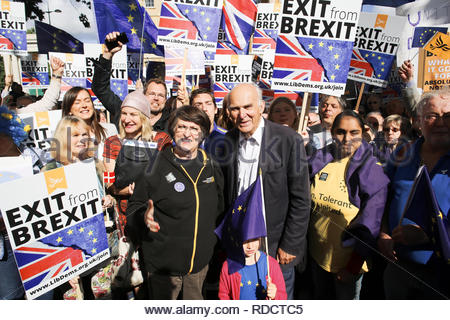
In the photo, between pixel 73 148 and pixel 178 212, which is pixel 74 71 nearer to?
pixel 73 148

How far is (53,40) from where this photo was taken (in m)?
7.30

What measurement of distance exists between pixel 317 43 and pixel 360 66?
2.05 metres

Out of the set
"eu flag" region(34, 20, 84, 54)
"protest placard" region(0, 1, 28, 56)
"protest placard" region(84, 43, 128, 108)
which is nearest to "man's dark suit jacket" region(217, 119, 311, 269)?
"protest placard" region(84, 43, 128, 108)

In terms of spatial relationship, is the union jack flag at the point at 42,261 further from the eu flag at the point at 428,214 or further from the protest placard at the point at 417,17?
the protest placard at the point at 417,17

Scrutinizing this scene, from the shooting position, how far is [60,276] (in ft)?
6.09

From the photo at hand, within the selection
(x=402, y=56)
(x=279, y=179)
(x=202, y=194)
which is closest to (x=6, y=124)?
(x=202, y=194)

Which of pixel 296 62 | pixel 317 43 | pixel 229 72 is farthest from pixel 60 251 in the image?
pixel 229 72

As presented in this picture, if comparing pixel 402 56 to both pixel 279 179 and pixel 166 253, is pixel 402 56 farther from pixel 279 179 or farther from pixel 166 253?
pixel 166 253

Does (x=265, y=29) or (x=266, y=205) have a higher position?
(x=265, y=29)

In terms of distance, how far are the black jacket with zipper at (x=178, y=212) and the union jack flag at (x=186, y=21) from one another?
3.54 m

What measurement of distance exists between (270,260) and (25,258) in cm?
149

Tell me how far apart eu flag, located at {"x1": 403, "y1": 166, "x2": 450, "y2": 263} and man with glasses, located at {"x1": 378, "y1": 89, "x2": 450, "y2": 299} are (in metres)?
0.01

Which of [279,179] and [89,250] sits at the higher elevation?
[279,179]

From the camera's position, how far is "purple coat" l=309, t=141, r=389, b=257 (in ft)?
6.48
